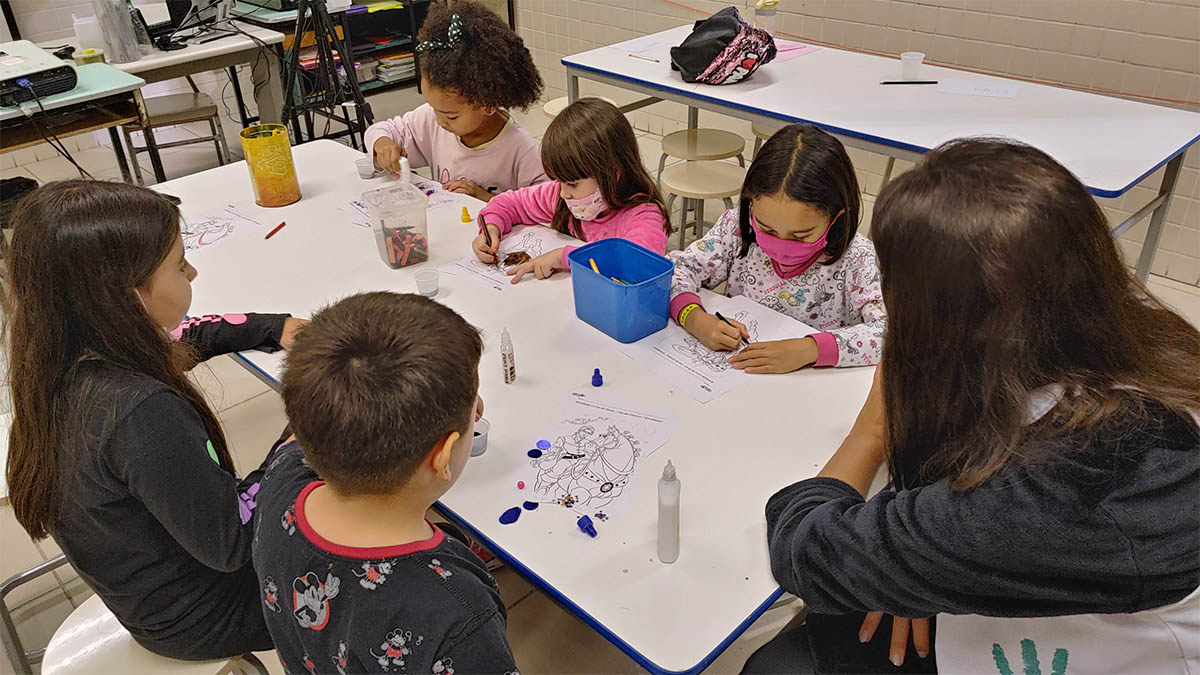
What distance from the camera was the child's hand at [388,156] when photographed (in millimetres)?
2393

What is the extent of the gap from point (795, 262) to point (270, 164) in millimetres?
1421

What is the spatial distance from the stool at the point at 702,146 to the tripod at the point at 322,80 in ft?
4.52

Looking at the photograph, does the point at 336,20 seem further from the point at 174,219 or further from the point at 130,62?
the point at 174,219

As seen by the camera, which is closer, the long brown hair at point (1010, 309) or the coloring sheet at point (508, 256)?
the long brown hair at point (1010, 309)

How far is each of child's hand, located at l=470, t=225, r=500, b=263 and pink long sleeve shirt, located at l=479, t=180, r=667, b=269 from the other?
1.9 inches

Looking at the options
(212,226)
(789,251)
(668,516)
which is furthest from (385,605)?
(212,226)

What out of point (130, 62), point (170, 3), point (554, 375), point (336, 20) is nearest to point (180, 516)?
point (554, 375)

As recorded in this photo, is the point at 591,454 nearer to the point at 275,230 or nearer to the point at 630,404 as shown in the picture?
the point at 630,404

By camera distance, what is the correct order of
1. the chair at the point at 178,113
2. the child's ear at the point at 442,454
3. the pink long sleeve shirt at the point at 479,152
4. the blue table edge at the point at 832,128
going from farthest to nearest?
1. the chair at the point at 178,113
2. the pink long sleeve shirt at the point at 479,152
3. the blue table edge at the point at 832,128
4. the child's ear at the point at 442,454

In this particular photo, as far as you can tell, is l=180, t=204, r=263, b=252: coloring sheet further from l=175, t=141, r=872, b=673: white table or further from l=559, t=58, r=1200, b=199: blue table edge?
l=559, t=58, r=1200, b=199: blue table edge

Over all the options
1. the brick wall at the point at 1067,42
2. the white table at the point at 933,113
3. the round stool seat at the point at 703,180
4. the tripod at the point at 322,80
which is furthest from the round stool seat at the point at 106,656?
the brick wall at the point at 1067,42

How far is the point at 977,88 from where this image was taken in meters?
2.70

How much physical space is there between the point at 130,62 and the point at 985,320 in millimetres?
3781

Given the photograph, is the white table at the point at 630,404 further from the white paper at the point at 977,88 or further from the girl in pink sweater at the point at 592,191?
the white paper at the point at 977,88
